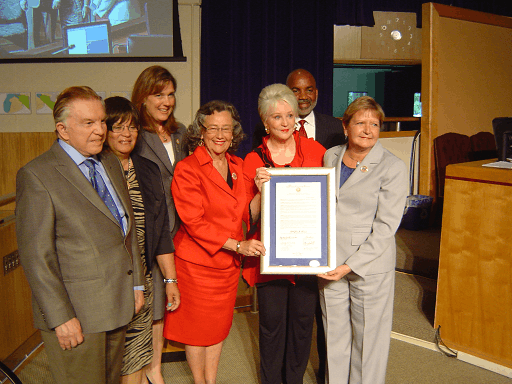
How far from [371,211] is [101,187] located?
1.17 metres

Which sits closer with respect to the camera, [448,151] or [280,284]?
[280,284]

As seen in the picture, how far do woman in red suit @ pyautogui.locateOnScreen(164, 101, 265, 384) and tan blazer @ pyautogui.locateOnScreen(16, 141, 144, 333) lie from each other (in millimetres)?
489

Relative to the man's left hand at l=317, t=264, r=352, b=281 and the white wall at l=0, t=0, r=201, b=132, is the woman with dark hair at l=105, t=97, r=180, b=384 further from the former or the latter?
the white wall at l=0, t=0, r=201, b=132

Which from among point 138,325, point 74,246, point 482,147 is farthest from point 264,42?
point 74,246

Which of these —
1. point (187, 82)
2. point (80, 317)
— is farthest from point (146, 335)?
point (187, 82)

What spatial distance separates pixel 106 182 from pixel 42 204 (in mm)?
284

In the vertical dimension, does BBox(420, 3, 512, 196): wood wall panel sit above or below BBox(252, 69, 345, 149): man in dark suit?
above

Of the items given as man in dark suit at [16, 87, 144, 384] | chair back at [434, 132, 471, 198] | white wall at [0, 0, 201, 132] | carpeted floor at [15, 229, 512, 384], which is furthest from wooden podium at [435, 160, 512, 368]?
white wall at [0, 0, 201, 132]

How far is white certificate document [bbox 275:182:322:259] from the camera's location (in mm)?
1875

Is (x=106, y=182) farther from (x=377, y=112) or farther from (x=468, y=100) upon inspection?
(x=468, y=100)

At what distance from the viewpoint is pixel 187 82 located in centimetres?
582

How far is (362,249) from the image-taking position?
75.5 inches

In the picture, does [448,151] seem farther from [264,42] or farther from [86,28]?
[86,28]

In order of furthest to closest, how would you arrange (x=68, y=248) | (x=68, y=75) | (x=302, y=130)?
(x=68, y=75) → (x=302, y=130) → (x=68, y=248)
